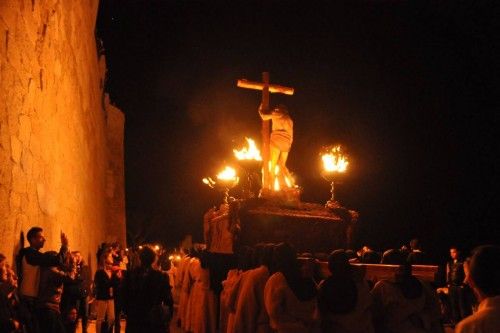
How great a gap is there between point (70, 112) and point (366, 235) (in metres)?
15.0

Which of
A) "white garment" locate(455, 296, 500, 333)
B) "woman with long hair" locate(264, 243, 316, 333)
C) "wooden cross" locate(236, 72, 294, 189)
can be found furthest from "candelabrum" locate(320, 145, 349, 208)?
"white garment" locate(455, 296, 500, 333)

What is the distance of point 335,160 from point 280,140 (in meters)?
1.44

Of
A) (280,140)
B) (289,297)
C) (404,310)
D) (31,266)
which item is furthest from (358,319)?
(280,140)

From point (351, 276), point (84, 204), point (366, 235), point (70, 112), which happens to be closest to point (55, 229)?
point (70, 112)

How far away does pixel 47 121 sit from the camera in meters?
6.49

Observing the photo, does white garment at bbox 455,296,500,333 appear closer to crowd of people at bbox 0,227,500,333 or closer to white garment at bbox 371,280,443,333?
Answer: crowd of people at bbox 0,227,500,333

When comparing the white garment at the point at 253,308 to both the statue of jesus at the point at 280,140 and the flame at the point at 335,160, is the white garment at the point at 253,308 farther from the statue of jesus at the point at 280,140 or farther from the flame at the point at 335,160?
the statue of jesus at the point at 280,140

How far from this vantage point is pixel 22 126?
518cm

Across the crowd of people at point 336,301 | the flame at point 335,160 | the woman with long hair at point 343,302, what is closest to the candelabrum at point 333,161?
the flame at point 335,160

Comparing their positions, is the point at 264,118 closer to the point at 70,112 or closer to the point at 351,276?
the point at 70,112

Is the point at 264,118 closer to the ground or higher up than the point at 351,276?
higher up

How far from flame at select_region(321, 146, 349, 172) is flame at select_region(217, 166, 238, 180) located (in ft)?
7.28

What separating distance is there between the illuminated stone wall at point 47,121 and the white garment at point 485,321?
12.8 ft

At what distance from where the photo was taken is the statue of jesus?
10.2m
